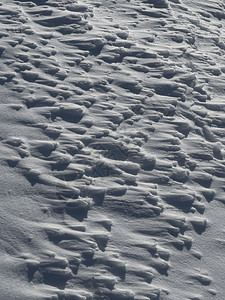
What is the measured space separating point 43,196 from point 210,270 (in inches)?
43.0

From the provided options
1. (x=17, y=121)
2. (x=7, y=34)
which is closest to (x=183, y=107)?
(x=17, y=121)

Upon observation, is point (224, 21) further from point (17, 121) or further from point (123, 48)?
point (17, 121)

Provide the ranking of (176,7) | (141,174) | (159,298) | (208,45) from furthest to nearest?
1. (176,7)
2. (208,45)
3. (141,174)
4. (159,298)

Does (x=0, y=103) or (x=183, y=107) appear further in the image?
(x=183, y=107)

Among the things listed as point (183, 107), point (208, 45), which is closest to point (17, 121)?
point (183, 107)

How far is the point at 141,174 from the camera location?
323 centimetres

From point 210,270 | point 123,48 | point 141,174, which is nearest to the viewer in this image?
point 210,270

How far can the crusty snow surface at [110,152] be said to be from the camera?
264 cm

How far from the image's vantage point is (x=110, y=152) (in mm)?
3309

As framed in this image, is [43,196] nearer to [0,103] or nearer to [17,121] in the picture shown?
[17,121]

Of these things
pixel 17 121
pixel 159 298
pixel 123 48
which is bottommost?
pixel 159 298

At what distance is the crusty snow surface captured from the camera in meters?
2.64

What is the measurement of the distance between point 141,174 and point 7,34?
5.80 feet

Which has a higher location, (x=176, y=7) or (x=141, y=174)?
(x=176, y=7)
